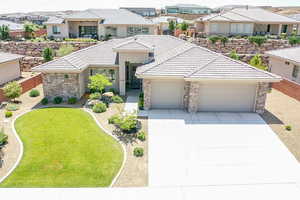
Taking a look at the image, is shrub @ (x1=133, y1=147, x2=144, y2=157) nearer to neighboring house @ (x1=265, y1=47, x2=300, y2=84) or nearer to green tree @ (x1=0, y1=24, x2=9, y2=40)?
neighboring house @ (x1=265, y1=47, x2=300, y2=84)

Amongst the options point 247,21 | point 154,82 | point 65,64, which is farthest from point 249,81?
point 247,21

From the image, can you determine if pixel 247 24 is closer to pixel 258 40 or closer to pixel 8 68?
pixel 258 40

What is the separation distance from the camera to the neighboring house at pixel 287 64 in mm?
25562

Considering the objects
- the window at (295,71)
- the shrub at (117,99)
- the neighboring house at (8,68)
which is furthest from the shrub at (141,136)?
the window at (295,71)

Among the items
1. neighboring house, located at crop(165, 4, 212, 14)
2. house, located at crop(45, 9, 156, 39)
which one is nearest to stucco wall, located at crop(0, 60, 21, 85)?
house, located at crop(45, 9, 156, 39)

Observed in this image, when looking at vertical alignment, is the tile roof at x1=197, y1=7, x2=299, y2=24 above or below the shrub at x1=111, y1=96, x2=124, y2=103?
above

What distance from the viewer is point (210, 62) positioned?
20062mm

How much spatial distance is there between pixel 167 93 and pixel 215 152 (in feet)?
23.4

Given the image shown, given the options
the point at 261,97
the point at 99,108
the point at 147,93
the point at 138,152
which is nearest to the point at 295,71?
the point at 261,97

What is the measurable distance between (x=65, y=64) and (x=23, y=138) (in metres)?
8.26

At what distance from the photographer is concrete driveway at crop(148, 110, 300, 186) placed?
11969mm

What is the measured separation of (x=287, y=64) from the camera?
89.5 ft

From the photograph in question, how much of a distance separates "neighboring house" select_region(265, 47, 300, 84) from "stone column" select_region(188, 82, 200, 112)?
12302mm

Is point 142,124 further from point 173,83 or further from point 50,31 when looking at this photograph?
point 50,31
